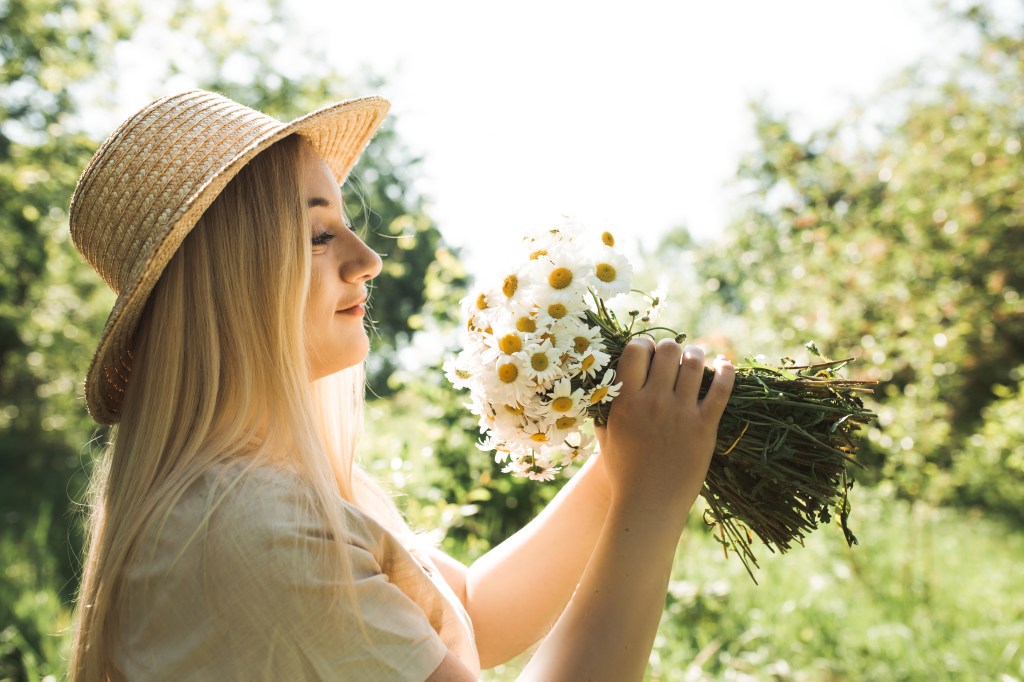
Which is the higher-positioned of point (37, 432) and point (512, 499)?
point (512, 499)

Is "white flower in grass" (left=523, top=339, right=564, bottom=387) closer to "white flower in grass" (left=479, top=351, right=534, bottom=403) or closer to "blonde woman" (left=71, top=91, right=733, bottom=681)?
"white flower in grass" (left=479, top=351, right=534, bottom=403)

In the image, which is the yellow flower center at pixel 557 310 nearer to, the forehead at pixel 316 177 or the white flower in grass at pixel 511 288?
the white flower in grass at pixel 511 288

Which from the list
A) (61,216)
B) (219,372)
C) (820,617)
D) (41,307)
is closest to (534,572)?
(219,372)

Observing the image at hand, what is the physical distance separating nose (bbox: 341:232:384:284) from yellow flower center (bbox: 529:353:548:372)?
349 mm

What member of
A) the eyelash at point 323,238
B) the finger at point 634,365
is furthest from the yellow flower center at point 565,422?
the eyelash at point 323,238

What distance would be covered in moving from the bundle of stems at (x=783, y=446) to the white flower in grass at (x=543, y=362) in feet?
0.37

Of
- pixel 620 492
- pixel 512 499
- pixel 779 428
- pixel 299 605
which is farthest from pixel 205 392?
pixel 512 499

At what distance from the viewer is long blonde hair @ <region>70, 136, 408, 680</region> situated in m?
1.21

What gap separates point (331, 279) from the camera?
4.65ft

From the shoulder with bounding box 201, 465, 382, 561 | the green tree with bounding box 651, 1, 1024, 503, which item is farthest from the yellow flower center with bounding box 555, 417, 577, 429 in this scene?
the green tree with bounding box 651, 1, 1024, 503

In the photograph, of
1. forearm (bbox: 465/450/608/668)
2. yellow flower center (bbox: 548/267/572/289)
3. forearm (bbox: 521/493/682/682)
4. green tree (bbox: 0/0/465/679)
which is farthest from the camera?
green tree (bbox: 0/0/465/679)

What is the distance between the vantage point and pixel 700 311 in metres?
9.07

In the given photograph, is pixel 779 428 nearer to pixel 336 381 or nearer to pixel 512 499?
pixel 336 381

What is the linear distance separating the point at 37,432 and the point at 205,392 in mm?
11440
